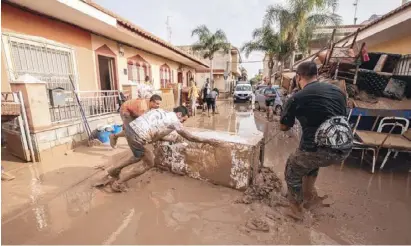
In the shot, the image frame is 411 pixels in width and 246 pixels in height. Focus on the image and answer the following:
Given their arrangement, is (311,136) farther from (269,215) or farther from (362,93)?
(362,93)

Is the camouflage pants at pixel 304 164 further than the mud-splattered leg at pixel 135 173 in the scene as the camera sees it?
No

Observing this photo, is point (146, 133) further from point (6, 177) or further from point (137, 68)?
point (137, 68)

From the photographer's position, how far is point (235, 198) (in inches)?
125

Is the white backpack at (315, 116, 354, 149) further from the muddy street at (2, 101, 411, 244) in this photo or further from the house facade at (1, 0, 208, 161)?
the house facade at (1, 0, 208, 161)

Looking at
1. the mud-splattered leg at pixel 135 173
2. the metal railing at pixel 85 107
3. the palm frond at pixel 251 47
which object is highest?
the palm frond at pixel 251 47

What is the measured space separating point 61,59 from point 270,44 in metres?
15.2

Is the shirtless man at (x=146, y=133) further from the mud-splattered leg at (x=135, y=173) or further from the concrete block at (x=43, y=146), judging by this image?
the concrete block at (x=43, y=146)

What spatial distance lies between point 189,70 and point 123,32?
11.4 metres

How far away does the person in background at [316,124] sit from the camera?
2367 mm

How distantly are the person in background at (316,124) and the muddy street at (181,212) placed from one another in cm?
54

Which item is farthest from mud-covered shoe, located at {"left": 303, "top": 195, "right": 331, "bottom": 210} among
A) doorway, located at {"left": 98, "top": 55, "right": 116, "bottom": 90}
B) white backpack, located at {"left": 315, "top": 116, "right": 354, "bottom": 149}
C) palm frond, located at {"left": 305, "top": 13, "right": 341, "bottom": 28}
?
palm frond, located at {"left": 305, "top": 13, "right": 341, "bottom": 28}

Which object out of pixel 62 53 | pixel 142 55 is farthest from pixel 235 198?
pixel 142 55

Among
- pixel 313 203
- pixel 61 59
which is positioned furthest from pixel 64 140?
pixel 313 203

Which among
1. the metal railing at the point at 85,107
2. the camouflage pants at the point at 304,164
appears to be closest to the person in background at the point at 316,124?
the camouflage pants at the point at 304,164
